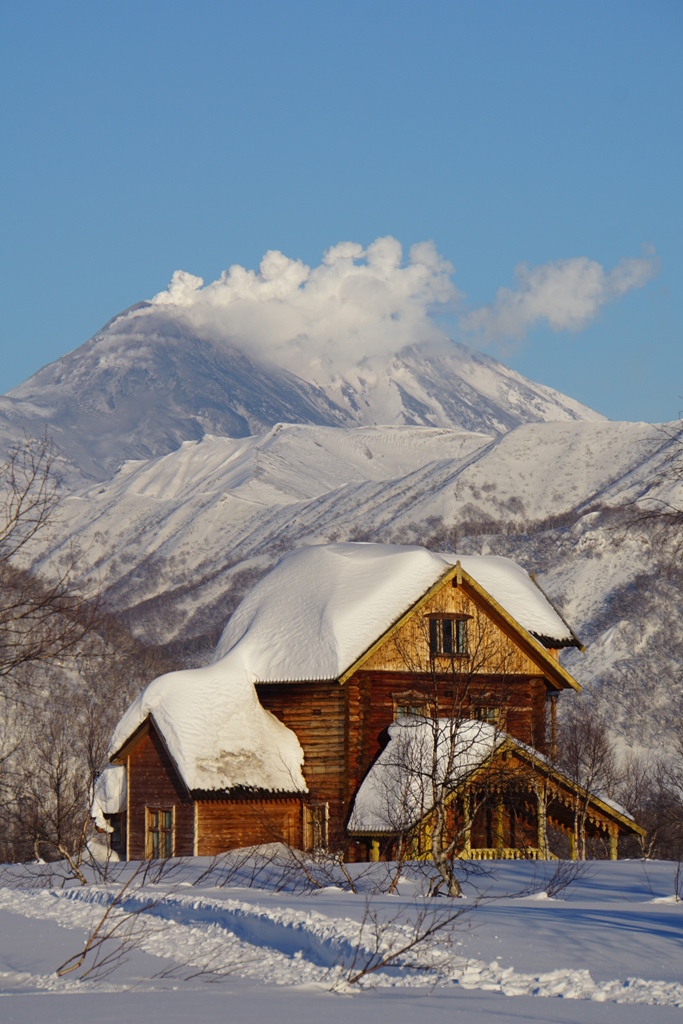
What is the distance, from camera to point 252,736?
36.2m

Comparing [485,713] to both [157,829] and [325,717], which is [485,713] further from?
[157,829]

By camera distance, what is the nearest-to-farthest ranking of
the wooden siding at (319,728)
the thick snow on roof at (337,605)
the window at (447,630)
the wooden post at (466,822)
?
the wooden post at (466,822) → the wooden siding at (319,728) → the thick snow on roof at (337,605) → the window at (447,630)

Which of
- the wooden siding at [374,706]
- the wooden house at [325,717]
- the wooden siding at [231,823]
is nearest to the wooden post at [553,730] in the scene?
the wooden house at [325,717]

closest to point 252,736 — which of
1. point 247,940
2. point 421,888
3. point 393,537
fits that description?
point 421,888

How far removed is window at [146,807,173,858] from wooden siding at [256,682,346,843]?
385 cm

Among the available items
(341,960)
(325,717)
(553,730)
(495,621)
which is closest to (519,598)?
(495,621)

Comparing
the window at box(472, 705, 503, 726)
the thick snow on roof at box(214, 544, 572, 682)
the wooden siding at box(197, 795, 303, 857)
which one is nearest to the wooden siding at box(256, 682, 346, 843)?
the thick snow on roof at box(214, 544, 572, 682)

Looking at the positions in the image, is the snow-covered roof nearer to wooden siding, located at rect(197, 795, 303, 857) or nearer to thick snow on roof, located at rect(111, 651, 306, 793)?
thick snow on roof, located at rect(111, 651, 306, 793)

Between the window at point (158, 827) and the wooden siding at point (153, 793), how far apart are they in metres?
0.15

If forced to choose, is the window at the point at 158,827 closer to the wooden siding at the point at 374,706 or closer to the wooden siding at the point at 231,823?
the wooden siding at the point at 231,823

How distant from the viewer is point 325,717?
37156 mm

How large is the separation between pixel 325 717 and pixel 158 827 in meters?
5.35

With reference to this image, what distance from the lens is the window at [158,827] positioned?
35875 millimetres

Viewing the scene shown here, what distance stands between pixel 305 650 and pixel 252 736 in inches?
110
